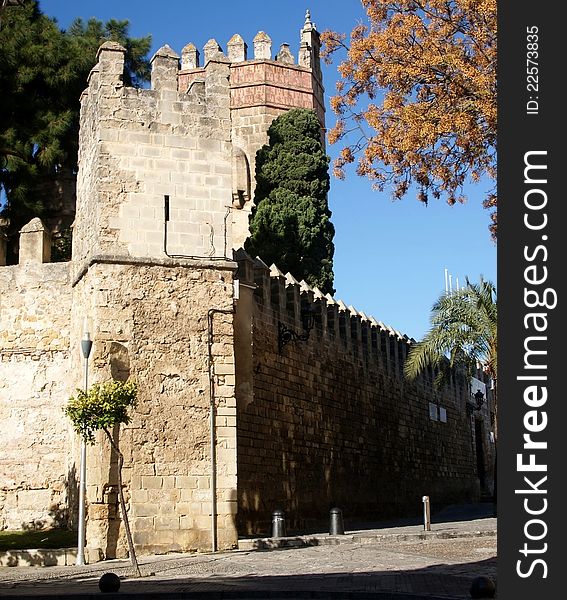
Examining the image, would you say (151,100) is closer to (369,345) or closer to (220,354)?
(220,354)

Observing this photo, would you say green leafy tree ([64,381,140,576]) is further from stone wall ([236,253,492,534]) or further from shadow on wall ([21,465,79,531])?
stone wall ([236,253,492,534])

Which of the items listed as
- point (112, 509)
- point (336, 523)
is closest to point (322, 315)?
point (336, 523)

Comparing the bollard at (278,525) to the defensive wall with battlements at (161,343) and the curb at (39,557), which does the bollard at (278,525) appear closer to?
the defensive wall with battlements at (161,343)

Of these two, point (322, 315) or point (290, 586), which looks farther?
point (322, 315)

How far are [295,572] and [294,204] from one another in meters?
16.2

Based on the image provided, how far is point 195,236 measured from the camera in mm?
15992

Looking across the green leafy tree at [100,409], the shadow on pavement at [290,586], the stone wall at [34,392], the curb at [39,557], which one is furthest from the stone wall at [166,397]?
the shadow on pavement at [290,586]

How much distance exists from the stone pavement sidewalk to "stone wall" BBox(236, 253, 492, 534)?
9.21 feet

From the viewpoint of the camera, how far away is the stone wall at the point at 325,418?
19.0 meters

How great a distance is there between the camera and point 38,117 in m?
26.0

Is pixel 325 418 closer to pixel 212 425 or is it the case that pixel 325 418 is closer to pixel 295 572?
pixel 212 425

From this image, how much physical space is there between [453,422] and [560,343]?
103 ft

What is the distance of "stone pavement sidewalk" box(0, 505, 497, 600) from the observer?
9.73 metres

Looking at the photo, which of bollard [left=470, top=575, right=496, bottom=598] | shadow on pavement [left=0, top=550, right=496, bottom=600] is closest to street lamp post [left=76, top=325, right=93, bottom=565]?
shadow on pavement [left=0, top=550, right=496, bottom=600]
